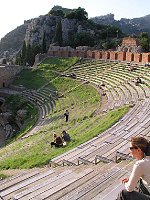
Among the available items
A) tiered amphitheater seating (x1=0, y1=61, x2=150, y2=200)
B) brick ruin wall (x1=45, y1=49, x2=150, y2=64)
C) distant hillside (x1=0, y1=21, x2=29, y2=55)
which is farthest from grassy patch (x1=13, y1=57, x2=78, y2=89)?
distant hillside (x1=0, y1=21, x2=29, y2=55)

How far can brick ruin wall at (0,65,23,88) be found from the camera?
150 feet

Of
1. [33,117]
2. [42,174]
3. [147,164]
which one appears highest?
[147,164]

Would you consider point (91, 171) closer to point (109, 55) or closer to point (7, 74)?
point (109, 55)

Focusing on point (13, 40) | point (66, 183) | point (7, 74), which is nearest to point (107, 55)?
point (7, 74)

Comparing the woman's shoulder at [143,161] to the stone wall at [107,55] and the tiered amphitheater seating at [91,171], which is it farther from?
the stone wall at [107,55]

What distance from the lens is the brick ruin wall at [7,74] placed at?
4584 centimetres

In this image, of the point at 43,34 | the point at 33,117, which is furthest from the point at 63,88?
the point at 43,34

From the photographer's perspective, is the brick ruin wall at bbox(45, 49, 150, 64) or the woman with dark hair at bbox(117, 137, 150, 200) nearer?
the woman with dark hair at bbox(117, 137, 150, 200)

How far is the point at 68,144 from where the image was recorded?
15250 millimetres

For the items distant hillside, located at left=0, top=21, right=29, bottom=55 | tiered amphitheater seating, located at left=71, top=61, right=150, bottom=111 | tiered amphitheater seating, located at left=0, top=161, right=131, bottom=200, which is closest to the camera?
tiered amphitheater seating, located at left=0, top=161, right=131, bottom=200

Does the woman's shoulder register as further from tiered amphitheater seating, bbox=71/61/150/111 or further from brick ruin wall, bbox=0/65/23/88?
brick ruin wall, bbox=0/65/23/88

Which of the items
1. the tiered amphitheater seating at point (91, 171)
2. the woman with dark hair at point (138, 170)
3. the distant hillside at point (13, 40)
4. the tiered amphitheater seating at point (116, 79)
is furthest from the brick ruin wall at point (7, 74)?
the distant hillside at point (13, 40)

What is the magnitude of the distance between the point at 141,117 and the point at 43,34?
71850 mm

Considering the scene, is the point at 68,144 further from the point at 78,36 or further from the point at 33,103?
the point at 78,36
